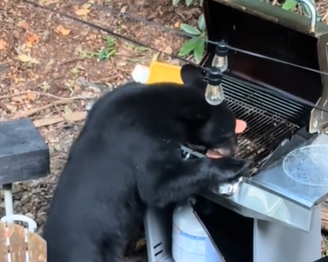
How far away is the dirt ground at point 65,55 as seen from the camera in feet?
13.2

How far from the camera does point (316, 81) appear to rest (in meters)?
2.64

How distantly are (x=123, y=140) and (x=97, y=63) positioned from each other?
1.84 metres

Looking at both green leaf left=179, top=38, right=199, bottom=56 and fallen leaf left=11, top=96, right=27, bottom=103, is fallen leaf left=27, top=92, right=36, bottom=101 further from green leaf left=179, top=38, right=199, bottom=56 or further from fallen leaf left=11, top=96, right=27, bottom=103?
green leaf left=179, top=38, right=199, bottom=56

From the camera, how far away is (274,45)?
2.76 m

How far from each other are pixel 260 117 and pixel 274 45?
10.2 inches

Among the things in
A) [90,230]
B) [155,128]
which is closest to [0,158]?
[90,230]

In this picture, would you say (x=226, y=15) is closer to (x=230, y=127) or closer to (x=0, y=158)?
(x=230, y=127)

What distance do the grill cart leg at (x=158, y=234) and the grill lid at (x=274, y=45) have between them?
0.59 metres

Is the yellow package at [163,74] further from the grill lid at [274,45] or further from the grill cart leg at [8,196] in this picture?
the grill cart leg at [8,196]

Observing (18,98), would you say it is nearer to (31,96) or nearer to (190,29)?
(31,96)

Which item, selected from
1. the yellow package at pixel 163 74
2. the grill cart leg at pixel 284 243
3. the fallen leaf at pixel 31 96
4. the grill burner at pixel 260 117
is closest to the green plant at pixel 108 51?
the fallen leaf at pixel 31 96

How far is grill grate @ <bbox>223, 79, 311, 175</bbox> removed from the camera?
2633mm

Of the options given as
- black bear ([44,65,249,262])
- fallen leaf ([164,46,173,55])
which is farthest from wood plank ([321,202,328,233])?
fallen leaf ([164,46,173,55])

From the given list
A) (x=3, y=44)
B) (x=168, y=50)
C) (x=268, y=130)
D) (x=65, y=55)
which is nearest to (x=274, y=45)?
(x=268, y=130)
